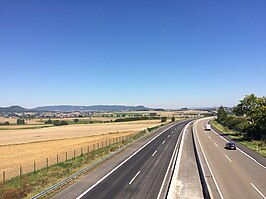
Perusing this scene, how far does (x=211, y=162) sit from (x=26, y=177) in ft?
62.8

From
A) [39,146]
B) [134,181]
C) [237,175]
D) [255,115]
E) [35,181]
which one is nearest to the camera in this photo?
[134,181]

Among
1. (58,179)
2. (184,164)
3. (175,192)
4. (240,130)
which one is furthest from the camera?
(240,130)

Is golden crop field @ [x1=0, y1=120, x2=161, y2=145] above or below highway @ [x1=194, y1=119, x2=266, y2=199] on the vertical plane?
below

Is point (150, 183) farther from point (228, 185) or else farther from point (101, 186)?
point (228, 185)

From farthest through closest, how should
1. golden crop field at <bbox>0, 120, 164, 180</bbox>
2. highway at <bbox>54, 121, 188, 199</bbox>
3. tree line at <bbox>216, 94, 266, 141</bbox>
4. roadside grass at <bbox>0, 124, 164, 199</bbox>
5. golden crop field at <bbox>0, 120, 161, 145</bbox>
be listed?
golden crop field at <bbox>0, 120, 161, 145</bbox> → tree line at <bbox>216, 94, 266, 141</bbox> → golden crop field at <bbox>0, 120, 164, 180</bbox> → roadside grass at <bbox>0, 124, 164, 199</bbox> → highway at <bbox>54, 121, 188, 199</bbox>

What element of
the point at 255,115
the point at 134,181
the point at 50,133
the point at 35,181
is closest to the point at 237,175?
the point at 134,181

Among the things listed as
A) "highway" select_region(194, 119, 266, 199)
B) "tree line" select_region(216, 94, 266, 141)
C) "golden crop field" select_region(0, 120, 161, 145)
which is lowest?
"golden crop field" select_region(0, 120, 161, 145)

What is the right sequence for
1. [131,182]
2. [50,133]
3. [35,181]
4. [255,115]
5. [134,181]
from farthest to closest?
[50,133] → [255,115] → [35,181] → [134,181] → [131,182]

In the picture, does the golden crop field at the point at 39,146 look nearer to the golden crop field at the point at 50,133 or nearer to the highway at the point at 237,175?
the golden crop field at the point at 50,133

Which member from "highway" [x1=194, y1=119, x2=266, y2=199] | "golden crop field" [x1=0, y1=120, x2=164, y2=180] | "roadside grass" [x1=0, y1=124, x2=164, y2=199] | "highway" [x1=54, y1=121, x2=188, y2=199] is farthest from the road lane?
"golden crop field" [x1=0, y1=120, x2=164, y2=180]

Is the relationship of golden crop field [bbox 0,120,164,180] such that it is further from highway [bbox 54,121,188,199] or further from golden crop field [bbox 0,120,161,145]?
highway [bbox 54,121,188,199]

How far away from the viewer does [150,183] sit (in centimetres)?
2277

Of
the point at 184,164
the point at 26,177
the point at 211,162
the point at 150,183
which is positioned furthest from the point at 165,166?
the point at 26,177

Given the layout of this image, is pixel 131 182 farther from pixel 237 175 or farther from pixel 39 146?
pixel 39 146
